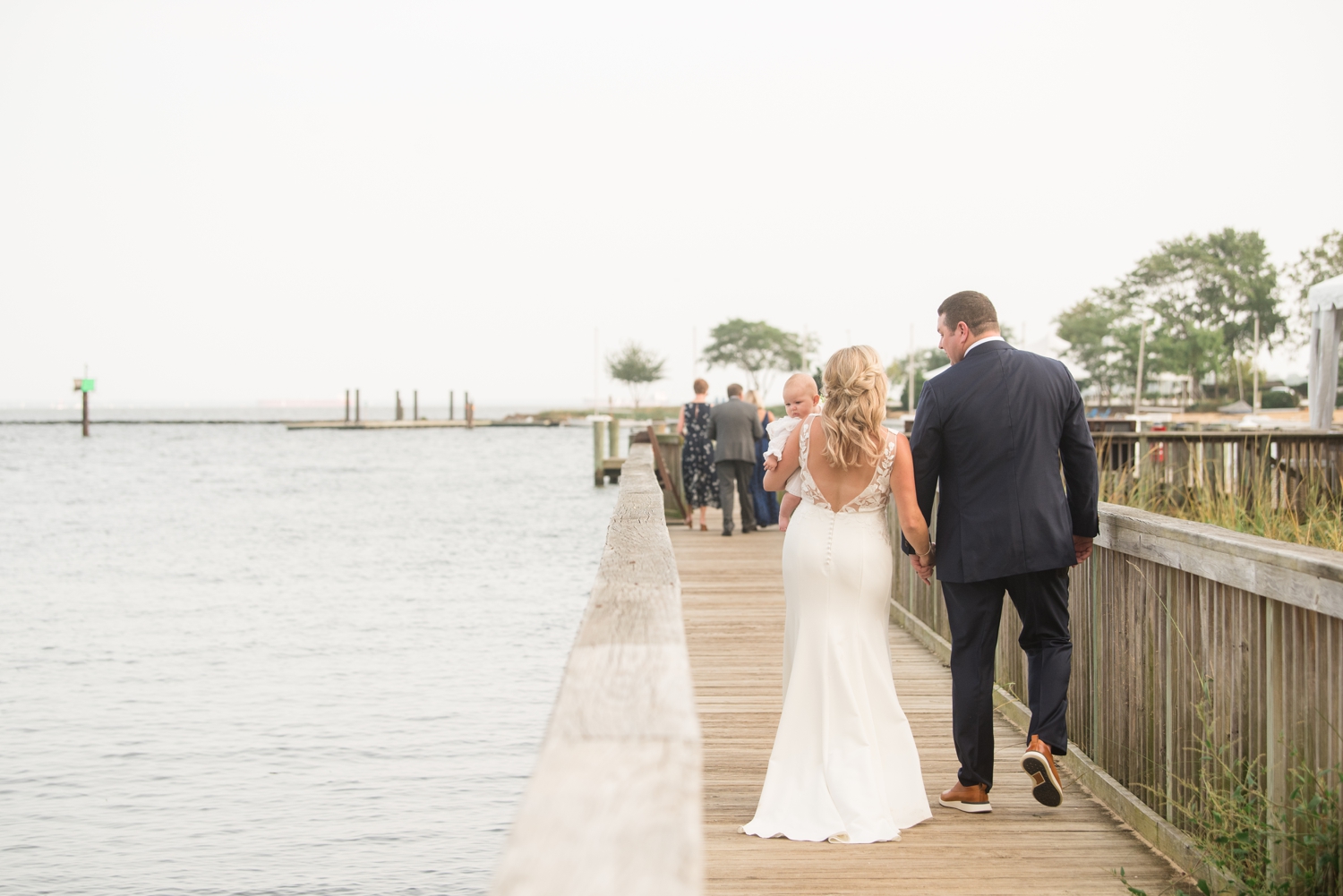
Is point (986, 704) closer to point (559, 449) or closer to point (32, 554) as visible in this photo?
point (32, 554)

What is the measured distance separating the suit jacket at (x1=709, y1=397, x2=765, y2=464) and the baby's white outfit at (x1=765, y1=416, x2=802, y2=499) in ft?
25.4

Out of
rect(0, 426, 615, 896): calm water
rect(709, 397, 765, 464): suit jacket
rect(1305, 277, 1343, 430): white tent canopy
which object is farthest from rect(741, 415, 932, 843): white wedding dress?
rect(1305, 277, 1343, 430): white tent canopy

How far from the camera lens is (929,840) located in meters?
3.87

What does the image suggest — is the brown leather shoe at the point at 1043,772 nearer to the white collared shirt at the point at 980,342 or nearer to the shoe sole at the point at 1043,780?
the shoe sole at the point at 1043,780

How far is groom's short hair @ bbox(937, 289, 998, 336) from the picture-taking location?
4156mm

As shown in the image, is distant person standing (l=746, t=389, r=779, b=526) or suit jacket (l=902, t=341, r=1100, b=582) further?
distant person standing (l=746, t=389, r=779, b=526)

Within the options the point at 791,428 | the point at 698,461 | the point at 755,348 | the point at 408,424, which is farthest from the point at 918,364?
the point at 791,428

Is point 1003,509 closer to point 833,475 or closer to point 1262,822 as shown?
point 833,475

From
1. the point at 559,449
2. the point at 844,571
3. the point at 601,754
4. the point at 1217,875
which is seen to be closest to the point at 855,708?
the point at 844,571

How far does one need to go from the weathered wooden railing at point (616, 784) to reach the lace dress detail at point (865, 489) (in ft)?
6.09

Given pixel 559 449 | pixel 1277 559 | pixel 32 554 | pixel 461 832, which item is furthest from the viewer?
pixel 559 449

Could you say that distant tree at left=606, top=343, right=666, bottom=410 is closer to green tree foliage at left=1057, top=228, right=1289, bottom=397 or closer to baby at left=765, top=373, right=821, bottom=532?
green tree foliage at left=1057, top=228, right=1289, bottom=397

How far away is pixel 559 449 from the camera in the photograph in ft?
236

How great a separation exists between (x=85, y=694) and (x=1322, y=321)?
1315cm
